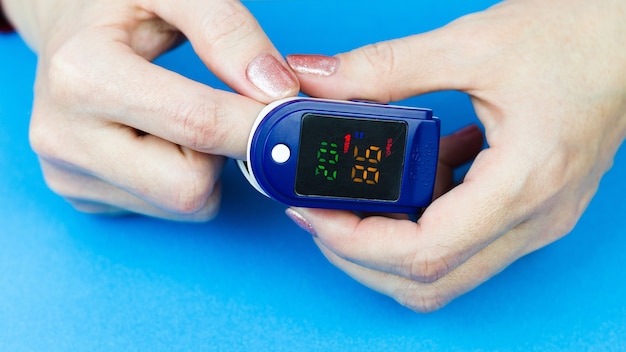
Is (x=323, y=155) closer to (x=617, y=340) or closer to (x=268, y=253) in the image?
(x=268, y=253)

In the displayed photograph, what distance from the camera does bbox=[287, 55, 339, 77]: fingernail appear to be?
3.75 ft

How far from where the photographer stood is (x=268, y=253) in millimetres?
1451

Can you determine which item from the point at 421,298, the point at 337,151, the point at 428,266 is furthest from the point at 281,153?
the point at 421,298

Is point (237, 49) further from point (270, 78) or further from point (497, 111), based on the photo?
point (497, 111)

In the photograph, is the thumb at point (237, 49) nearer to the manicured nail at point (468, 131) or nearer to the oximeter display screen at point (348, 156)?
→ the oximeter display screen at point (348, 156)

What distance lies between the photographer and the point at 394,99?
1.20 metres

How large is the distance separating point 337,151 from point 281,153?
0.29ft

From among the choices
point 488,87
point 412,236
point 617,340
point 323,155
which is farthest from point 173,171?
point 617,340

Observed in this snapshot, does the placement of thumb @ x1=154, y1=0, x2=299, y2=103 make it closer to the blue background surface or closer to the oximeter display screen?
the oximeter display screen

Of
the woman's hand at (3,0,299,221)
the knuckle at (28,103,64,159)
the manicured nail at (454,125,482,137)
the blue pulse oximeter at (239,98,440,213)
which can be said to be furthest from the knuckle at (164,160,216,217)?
the manicured nail at (454,125,482,137)

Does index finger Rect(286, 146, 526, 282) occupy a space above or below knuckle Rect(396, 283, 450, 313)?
above

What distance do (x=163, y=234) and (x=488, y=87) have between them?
753 millimetres

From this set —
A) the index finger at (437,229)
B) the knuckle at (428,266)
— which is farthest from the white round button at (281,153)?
the knuckle at (428,266)

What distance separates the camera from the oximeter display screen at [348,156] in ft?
3.48
